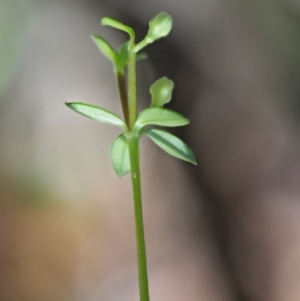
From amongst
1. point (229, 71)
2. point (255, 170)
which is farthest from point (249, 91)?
point (255, 170)

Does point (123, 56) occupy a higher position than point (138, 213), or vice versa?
point (123, 56)

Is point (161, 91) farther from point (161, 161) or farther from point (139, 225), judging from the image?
point (161, 161)

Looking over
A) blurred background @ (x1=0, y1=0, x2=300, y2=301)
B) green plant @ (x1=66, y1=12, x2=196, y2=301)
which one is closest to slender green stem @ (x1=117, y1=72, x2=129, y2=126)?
green plant @ (x1=66, y1=12, x2=196, y2=301)

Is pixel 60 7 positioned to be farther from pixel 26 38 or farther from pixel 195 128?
pixel 195 128

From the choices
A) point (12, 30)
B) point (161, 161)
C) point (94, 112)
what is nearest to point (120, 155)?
point (94, 112)

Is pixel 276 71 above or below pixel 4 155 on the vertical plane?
above
